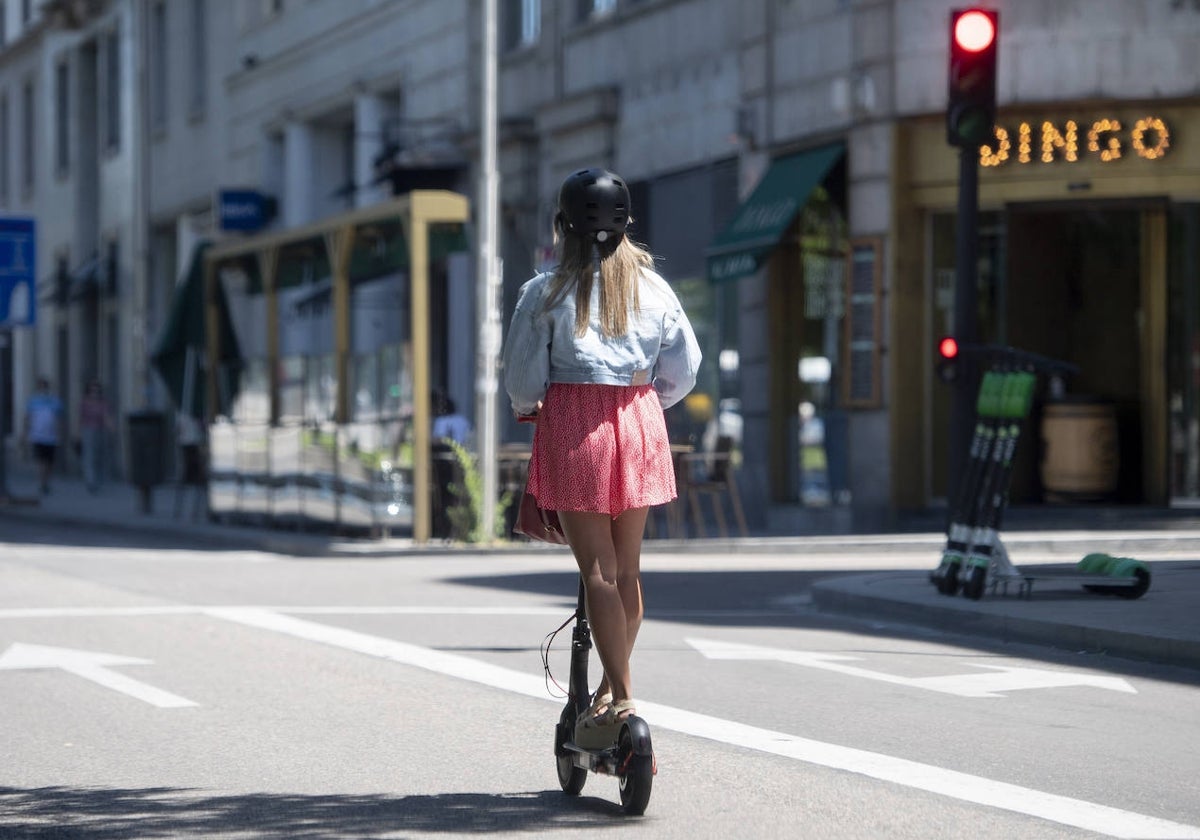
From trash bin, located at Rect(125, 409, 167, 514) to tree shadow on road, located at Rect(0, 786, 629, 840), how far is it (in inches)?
792

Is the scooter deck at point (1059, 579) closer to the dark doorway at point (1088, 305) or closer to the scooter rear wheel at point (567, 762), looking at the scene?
the scooter rear wheel at point (567, 762)

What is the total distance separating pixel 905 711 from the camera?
8.53 meters

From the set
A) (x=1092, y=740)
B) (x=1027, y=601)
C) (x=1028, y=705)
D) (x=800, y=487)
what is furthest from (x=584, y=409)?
(x=800, y=487)

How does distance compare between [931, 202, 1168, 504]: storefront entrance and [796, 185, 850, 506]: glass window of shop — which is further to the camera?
[796, 185, 850, 506]: glass window of shop

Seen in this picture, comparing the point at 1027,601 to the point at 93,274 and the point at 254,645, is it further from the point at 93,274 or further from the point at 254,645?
the point at 93,274

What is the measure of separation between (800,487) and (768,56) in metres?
4.48

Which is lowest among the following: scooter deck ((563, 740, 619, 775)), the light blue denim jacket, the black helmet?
scooter deck ((563, 740, 619, 775))

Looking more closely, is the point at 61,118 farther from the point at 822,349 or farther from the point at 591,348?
the point at 591,348

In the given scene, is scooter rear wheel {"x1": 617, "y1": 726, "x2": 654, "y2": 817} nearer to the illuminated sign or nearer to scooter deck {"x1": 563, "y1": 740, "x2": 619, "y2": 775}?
scooter deck {"x1": 563, "y1": 740, "x2": 619, "y2": 775}

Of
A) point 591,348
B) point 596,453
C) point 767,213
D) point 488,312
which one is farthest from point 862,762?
point 767,213

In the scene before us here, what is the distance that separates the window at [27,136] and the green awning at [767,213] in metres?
32.4

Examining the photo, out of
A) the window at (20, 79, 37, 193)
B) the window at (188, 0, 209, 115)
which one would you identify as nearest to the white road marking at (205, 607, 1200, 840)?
the window at (188, 0, 209, 115)

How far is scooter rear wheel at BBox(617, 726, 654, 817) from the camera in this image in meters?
6.12

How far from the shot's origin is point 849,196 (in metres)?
21.4
